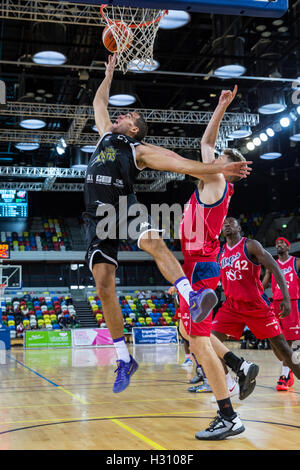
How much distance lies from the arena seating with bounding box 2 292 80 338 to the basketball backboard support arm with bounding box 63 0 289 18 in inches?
798

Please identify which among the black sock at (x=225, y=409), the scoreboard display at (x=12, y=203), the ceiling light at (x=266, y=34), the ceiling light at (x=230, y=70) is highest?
the ceiling light at (x=266, y=34)

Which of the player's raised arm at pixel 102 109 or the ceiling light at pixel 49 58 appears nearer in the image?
the player's raised arm at pixel 102 109

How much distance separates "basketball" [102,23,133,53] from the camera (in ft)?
17.9

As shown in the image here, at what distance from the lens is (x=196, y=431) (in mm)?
3945

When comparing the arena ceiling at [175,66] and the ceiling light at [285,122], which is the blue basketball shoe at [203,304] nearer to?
the arena ceiling at [175,66]

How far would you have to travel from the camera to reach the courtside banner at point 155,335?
19969 millimetres

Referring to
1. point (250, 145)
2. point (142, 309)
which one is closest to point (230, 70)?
point (250, 145)

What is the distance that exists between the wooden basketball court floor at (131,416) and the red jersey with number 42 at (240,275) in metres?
1.13

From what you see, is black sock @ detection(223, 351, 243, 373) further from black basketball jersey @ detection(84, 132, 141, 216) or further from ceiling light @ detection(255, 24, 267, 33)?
ceiling light @ detection(255, 24, 267, 33)

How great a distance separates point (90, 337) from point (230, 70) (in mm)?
10795

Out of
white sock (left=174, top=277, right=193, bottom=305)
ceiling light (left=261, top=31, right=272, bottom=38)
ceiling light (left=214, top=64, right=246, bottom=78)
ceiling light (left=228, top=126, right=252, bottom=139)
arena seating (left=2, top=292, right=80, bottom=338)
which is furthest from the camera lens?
arena seating (left=2, top=292, right=80, bottom=338)

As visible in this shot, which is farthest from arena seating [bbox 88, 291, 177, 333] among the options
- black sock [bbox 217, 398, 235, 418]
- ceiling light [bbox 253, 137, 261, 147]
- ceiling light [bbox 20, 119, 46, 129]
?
black sock [bbox 217, 398, 235, 418]

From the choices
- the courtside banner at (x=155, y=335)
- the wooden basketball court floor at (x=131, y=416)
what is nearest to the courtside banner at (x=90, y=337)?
the courtside banner at (x=155, y=335)

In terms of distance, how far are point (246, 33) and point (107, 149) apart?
37.1ft
